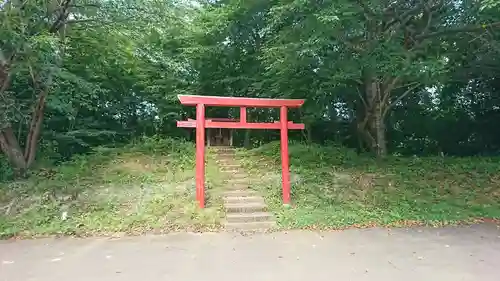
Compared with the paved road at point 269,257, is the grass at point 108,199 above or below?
above

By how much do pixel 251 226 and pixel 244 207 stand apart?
607 millimetres

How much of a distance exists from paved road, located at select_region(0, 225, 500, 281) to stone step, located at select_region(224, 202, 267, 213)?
96 centimetres

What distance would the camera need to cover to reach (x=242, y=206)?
23.4 ft

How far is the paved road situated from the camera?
4.30 metres

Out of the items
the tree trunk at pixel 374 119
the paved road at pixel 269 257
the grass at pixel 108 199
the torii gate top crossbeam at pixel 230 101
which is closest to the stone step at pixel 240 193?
the grass at pixel 108 199

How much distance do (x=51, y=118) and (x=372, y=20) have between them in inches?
352

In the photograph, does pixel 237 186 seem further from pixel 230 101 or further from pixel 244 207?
pixel 230 101

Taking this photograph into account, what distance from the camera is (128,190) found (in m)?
8.01

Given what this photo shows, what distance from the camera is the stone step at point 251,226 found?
6.45 meters

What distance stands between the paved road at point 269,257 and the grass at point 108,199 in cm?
48

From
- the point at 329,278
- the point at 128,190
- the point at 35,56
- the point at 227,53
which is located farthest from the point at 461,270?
the point at 227,53

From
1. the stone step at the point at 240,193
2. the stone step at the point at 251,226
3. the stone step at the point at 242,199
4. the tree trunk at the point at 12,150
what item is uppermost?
the tree trunk at the point at 12,150

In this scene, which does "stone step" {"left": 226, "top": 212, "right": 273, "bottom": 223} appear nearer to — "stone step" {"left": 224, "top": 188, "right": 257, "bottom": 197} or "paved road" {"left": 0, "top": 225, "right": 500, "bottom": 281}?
"paved road" {"left": 0, "top": 225, "right": 500, "bottom": 281}

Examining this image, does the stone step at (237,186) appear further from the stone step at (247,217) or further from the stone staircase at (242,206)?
the stone step at (247,217)
